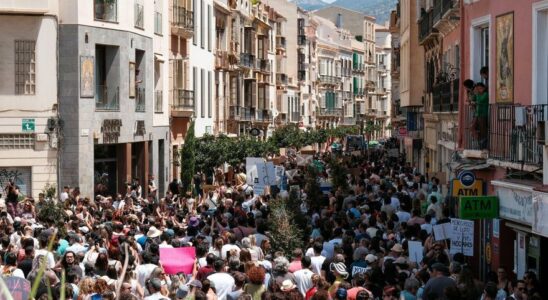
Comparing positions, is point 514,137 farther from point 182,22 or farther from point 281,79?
point 281,79

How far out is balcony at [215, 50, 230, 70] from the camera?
180 feet

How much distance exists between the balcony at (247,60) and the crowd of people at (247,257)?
3964 cm

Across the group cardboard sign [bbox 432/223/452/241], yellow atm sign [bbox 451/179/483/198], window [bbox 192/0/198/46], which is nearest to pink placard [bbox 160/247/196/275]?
cardboard sign [bbox 432/223/452/241]

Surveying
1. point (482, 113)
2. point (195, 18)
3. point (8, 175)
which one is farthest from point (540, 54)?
point (195, 18)

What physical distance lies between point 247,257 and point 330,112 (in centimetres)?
10508

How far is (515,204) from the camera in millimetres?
16359

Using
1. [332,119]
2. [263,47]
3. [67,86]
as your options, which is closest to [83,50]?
[67,86]

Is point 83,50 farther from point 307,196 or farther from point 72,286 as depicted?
point 72,286

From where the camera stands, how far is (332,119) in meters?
122

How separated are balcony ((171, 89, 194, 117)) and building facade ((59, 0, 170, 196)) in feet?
9.17

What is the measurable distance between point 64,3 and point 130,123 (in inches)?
219

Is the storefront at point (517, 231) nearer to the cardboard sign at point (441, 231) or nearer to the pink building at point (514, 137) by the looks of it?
the pink building at point (514, 137)

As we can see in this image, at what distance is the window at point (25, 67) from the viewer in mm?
32281

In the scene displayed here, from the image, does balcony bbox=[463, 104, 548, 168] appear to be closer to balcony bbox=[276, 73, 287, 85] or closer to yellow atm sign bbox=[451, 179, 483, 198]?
yellow atm sign bbox=[451, 179, 483, 198]
